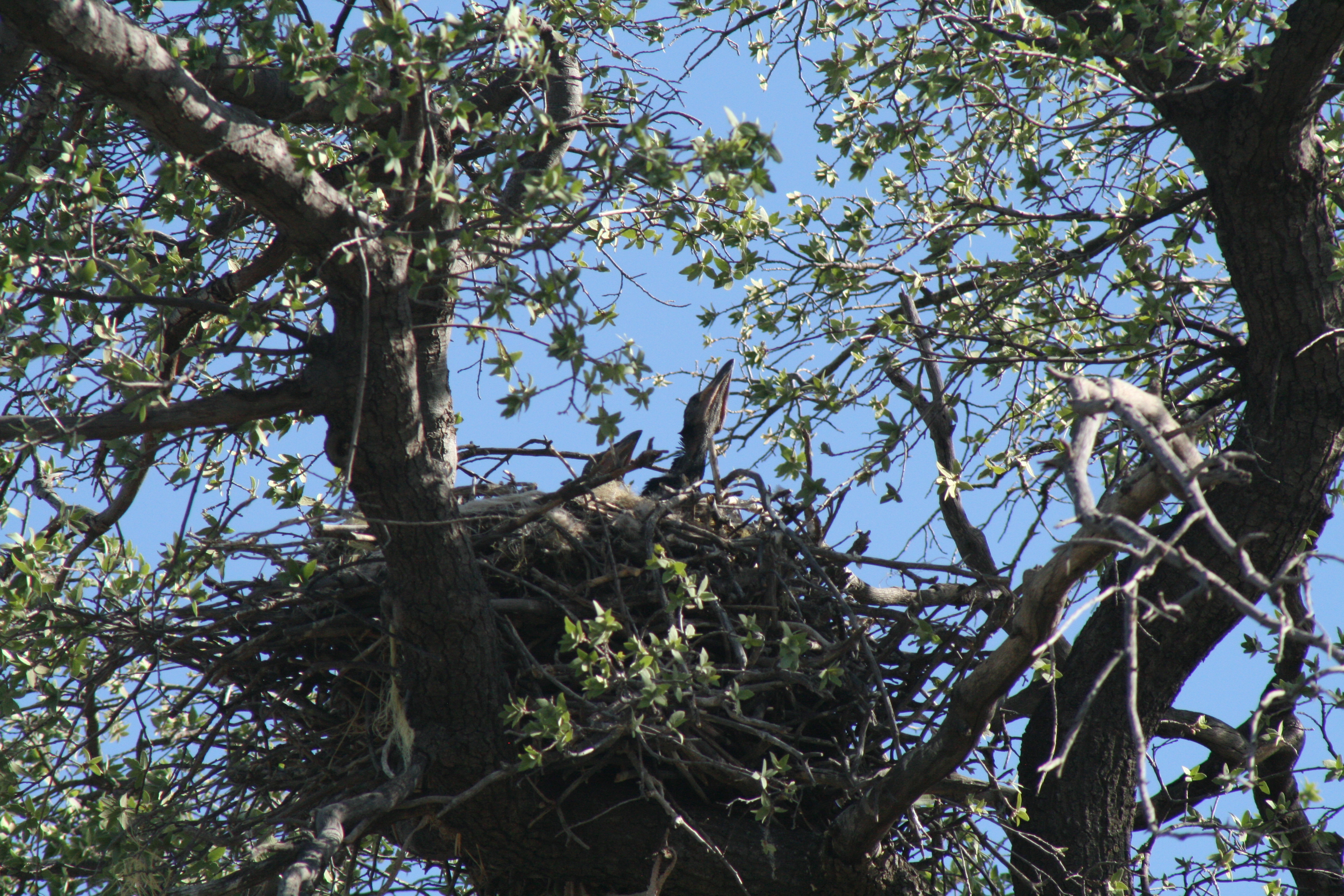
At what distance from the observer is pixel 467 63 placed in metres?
3.85

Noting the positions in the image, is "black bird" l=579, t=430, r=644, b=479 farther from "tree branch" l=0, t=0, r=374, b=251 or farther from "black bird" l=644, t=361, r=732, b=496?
"tree branch" l=0, t=0, r=374, b=251

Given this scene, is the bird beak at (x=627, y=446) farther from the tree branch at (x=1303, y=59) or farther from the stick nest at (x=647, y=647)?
the tree branch at (x=1303, y=59)

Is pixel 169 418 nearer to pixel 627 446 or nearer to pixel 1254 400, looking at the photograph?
pixel 627 446

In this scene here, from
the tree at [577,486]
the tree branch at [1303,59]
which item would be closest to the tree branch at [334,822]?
the tree at [577,486]

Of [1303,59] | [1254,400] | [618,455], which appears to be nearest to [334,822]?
[618,455]

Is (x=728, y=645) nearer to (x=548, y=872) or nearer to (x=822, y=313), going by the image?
(x=548, y=872)

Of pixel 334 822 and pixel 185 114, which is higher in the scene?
pixel 185 114

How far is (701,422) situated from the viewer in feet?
21.1

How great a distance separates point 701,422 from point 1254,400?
281cm

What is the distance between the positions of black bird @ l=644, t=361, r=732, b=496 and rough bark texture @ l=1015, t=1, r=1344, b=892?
2.26m

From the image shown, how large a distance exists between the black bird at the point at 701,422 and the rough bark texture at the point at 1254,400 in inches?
88.9

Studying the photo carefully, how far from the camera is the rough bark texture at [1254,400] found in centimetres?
435

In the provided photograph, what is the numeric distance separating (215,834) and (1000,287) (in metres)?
4.00

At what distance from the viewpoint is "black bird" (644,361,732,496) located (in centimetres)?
628
